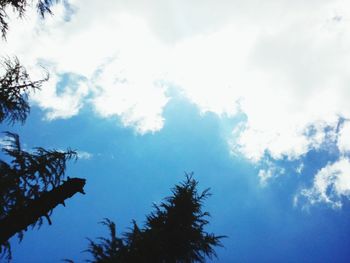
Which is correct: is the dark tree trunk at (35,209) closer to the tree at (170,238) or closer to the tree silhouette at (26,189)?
the tree silhouette at (26,189)

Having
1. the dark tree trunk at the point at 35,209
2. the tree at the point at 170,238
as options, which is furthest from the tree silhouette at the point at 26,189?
the tree at the point at 170,238

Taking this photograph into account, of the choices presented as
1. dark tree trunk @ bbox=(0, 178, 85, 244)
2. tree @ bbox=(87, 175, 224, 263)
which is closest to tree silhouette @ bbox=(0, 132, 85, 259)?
dark tree trunk @ bbox=(0, 178, 85, 244)

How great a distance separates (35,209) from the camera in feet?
13.5

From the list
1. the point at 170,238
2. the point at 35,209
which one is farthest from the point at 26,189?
the point at 170,238

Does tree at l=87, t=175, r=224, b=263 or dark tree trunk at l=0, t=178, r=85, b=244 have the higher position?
tree at l=87, t=175, r=224, b=263

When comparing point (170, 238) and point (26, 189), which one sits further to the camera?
point (170, 238)

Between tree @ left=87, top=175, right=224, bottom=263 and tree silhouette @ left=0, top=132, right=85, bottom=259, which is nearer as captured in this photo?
tree silhouette @ left=0, top=132, right=85, bottom=259

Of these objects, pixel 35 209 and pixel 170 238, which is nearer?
Answer: pixel 35 209

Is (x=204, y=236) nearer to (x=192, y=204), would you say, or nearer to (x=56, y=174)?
(x=192, y=204)

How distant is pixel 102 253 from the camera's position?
401 inches

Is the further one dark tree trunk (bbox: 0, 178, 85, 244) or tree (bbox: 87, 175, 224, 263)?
tree (bbox: 87, 175, 224, 263)

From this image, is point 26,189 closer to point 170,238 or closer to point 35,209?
point 35,209

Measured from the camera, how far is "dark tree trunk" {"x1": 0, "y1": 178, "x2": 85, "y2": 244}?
13.0ft

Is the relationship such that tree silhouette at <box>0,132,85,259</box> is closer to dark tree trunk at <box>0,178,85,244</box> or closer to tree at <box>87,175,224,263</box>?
dark tree trunk at <box>0,178,85,244</box>
